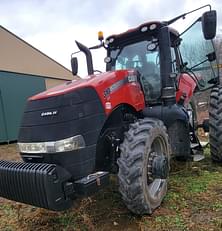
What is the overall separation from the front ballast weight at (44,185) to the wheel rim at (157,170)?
0.63 meters

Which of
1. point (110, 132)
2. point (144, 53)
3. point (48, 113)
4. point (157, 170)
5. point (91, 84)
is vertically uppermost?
point (144, 53)

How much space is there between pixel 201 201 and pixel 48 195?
76.9 inches

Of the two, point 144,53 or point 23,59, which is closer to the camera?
point 144,53

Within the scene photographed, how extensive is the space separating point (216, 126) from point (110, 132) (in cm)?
211

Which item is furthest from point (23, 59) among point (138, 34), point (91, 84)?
point (91, 84)

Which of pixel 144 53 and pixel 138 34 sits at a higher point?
pixel 138 34

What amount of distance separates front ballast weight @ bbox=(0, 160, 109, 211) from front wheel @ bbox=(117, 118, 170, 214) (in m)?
0.26

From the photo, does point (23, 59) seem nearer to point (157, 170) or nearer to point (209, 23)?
point (209, 23)

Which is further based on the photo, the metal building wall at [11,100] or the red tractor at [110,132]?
the metal building wall at [11,100]

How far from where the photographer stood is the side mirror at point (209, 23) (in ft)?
12.7

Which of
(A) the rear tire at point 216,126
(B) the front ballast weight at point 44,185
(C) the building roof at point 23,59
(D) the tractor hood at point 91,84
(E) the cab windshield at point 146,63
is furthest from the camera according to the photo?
(C) the building roof at point 23,59

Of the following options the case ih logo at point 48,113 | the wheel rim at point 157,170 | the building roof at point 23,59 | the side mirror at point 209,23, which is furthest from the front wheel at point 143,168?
the building roof at point 23,59

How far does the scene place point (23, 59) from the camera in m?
18.6

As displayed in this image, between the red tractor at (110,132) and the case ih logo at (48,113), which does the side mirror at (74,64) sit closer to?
the red tractor at (110,132)
